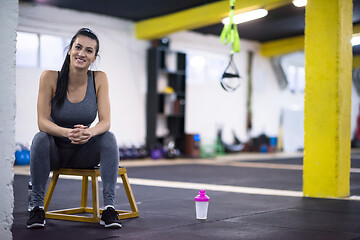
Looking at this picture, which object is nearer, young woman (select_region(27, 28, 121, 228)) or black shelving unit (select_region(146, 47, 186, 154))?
young woman (select_region(27, 28, 121, 228))

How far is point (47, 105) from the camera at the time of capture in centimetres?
286

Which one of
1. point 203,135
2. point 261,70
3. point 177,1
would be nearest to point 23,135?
point 177,1

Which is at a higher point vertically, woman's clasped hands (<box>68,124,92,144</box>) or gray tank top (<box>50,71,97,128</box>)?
gray tank top (<box>50,71,97,128</box>)

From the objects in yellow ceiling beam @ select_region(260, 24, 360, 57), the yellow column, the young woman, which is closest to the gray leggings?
the young woman

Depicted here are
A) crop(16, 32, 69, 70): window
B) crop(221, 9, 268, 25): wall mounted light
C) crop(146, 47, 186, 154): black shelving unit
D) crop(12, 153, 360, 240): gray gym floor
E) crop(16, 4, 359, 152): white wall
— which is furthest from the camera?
crop(146, 47, 186, 154): black shelving unit

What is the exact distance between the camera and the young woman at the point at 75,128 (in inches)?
109

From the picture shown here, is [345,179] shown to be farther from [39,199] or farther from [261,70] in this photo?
[261,70]

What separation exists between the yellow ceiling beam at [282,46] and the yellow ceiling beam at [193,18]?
3.52 m

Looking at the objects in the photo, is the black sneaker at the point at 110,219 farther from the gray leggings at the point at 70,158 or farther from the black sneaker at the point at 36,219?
the black sneaker at the point at 36,219

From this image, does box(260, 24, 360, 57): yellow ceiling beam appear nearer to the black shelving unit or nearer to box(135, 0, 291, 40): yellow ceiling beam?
the black shelving unit

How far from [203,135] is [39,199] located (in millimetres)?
9017

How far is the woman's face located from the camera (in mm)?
2916

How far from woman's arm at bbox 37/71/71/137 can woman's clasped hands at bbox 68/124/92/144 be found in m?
0.03

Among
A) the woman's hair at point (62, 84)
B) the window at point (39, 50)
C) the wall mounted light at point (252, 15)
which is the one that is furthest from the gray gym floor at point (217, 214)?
the window at point (39, 50)
